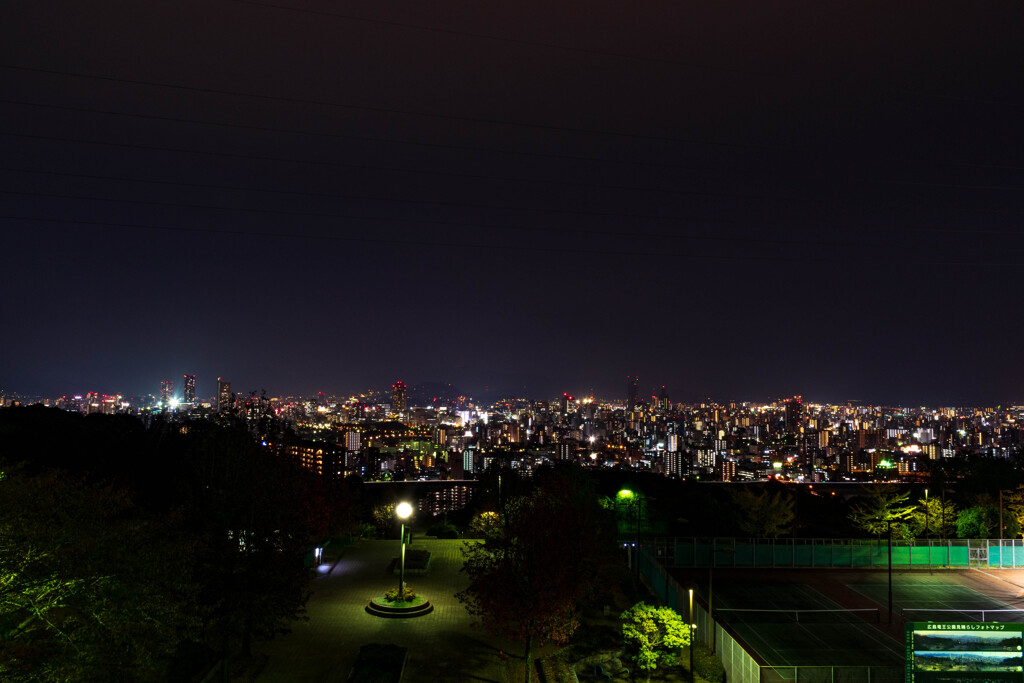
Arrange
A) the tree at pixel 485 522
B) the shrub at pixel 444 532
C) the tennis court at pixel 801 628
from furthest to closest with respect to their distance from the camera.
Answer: the shrub at pixel 444 532, the tree at pixel 485 522, the tennis court at pixel 801 628

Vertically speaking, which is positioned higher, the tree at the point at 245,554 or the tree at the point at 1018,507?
the tree at the point at 245,554

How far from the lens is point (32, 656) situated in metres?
8.88

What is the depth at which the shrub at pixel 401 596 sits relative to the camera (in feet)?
65.8

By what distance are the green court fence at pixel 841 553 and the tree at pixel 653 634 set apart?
1319cm

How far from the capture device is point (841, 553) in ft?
101

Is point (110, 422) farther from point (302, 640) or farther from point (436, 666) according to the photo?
point (436, 666)

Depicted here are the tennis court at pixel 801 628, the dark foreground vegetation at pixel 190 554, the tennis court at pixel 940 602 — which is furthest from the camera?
the tennis court at pixel 940 602

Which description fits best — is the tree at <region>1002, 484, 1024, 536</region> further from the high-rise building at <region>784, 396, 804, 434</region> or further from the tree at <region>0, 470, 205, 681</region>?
the high-rise building at <region>784, 396, 804, 434</region>

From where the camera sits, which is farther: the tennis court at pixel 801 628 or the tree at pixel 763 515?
the tree at pixel 763 515

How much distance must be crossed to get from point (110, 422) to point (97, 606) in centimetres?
2894

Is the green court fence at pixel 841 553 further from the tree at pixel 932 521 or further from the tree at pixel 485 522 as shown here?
the tree at pixel 485 522

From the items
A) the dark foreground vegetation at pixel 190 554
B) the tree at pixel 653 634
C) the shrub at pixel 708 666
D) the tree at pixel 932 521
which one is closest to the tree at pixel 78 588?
the dark foreground vegetation at pixel 190 554

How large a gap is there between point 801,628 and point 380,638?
12.6 meters

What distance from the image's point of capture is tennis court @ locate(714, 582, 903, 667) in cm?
1880
